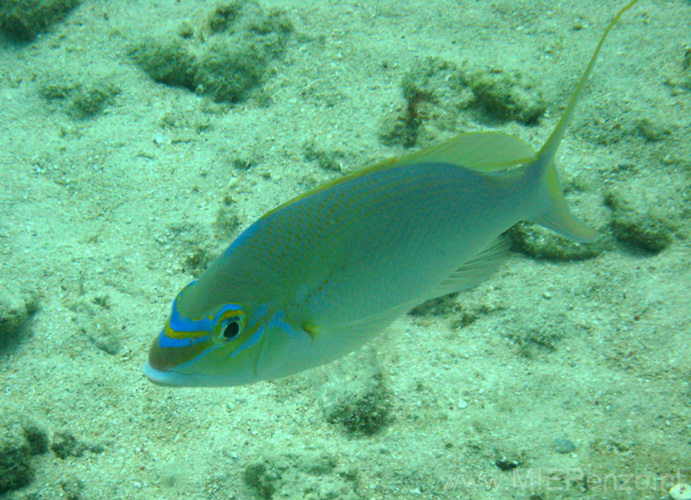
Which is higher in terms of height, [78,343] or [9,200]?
[9,200]

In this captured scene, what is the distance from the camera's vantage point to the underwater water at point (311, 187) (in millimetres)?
2518

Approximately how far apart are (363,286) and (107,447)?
2.40 metres

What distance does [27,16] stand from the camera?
5.84 m

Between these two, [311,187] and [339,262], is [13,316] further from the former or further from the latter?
[339,262]

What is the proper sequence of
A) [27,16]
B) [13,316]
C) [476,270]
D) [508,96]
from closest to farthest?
[476,270] < [13,316] < [508,96] < [27,16]

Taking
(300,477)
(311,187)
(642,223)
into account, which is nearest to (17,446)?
(300,477)

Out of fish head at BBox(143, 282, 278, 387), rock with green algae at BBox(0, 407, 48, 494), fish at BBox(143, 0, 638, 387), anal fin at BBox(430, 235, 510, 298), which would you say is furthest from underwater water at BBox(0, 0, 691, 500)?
fish head at BBox(143, 282, 278, 387)

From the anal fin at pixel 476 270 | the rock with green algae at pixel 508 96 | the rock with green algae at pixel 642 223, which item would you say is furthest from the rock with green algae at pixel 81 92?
the rock with green algae at pixel 642 223

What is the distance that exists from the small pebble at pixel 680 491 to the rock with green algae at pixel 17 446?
363 centimetres

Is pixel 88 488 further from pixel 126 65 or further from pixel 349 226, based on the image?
pixel 126 65

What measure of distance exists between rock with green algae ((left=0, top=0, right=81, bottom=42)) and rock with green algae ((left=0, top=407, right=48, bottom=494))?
5.85 m

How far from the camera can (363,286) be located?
1.58 metres

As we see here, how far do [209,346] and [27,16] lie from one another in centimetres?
705

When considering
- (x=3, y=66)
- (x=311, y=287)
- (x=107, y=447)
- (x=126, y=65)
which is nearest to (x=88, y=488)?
(x=107, y=447)
